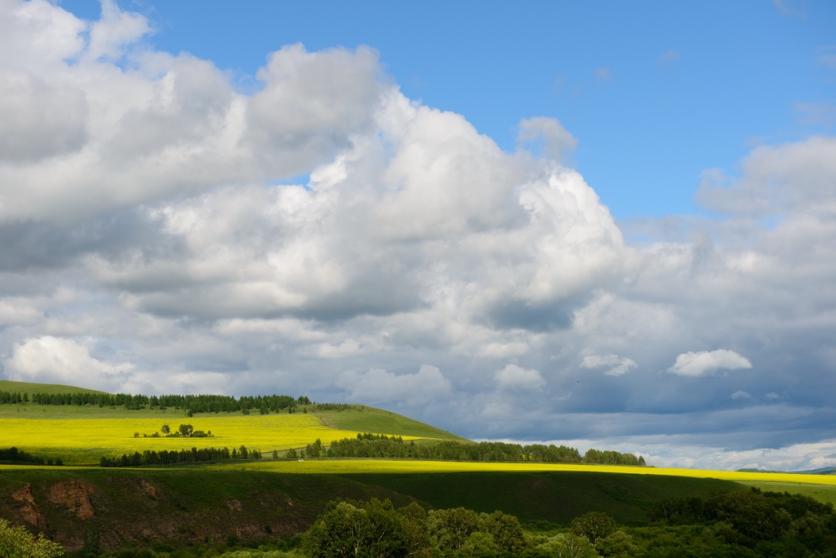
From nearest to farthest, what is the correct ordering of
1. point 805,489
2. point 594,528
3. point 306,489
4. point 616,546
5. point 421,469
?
point 616,546
point 594,528
point 306,489
point 805,489
point 421,469

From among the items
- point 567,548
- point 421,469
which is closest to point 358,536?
point 567,548

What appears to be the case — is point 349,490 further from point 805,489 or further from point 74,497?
point 805,489

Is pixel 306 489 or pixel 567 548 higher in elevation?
pixel 306 489

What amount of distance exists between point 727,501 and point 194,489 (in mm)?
80964

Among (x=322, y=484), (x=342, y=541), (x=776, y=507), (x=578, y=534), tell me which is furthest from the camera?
(x=322, y=484)

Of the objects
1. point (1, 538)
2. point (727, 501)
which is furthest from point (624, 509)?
point (1, 538)

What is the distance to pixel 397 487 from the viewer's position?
15625 cm

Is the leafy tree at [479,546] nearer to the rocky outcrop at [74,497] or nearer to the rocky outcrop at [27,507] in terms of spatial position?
the rocky outcrop at [74,497]

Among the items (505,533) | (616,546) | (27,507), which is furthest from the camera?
(27,507)

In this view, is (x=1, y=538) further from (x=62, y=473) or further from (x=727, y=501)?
(x=727, y=501)

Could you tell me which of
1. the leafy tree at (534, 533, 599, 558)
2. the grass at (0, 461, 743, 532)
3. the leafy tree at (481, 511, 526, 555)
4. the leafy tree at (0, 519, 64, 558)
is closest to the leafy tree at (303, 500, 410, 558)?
the leafy tree at (481, 511, 526, 555)

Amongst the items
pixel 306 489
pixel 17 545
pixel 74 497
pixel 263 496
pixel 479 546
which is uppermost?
pixel 306 489

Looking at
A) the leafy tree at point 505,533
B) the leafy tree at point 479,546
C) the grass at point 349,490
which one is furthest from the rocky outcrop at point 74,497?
the leafy tree at point 505,533

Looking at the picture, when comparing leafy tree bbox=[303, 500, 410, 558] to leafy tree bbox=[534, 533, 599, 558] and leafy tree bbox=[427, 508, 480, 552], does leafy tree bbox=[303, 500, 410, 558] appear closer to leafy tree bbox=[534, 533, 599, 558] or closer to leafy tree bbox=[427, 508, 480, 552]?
leafy tree bbox=[427, 508, 480, 552]
